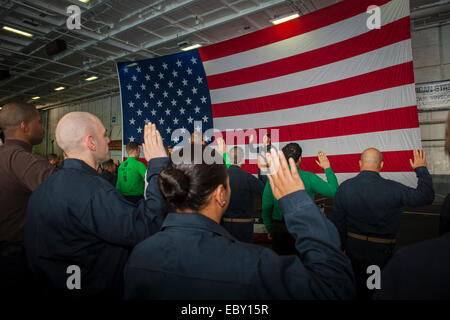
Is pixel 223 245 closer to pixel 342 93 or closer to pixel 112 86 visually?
pixel 342 93

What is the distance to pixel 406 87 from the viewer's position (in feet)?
9.09

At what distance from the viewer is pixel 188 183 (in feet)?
2.85

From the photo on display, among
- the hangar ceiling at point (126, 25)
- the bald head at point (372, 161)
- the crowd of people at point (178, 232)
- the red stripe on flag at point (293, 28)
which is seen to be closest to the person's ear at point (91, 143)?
the crowd of people at point (178, 232)

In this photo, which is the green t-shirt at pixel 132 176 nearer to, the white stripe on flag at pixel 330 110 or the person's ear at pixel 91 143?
the white stripe on flag at pixel 330 110

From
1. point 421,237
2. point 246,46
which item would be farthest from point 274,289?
point 421,237

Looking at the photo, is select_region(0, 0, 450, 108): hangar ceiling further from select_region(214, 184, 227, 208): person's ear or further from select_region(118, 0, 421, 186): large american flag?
select_region(214, 184, 227, 208): person's ear

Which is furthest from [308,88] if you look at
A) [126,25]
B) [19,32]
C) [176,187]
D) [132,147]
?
[19,32]

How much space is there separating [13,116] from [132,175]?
8.55 ft

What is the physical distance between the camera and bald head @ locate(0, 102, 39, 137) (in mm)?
1813

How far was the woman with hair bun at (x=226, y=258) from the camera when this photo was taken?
0.69m

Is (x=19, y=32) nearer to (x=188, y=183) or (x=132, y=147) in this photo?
(x=132, y=147)

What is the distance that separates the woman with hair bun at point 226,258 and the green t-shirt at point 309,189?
181cm

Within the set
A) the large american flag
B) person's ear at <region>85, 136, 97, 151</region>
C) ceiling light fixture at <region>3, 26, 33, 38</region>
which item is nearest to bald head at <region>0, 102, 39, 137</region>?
person's ear at <region>85, 136, 97, 151</region>
